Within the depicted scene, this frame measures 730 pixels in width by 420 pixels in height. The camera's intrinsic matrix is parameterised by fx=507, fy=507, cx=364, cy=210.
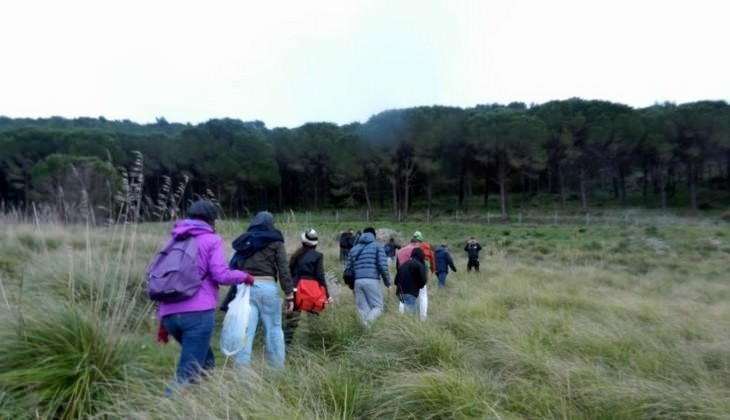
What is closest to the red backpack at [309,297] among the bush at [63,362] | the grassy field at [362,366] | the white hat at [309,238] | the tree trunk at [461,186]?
the grassy field at [362,366]

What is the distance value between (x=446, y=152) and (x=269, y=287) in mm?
44935

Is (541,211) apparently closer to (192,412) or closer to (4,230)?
(4,230)

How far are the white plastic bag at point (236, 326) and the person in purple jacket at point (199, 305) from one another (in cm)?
23

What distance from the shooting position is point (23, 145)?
1590 inches

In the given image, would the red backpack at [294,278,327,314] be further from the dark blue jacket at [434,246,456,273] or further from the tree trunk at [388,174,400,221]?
the tree trunk at [388,174,400,221]

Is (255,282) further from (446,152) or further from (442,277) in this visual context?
(446,152)

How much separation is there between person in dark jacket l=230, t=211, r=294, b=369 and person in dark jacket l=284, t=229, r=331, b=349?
65 centimetres

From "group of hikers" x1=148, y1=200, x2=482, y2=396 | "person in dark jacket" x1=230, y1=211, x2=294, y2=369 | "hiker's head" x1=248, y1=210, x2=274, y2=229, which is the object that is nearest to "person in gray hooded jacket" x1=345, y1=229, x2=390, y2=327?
"group of hikers" x1=148, y1=200, x2=482, y2=396

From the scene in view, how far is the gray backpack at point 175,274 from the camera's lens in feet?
11.4

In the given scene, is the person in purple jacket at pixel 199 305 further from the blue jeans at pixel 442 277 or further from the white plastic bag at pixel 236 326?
the blue jeans at pixel 442 277

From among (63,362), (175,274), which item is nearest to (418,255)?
(175,274)

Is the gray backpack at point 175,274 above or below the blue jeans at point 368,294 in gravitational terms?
above

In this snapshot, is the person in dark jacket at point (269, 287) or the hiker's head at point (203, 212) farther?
the person in dark jacket at point (269, 287)

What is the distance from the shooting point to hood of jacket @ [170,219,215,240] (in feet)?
12.2
